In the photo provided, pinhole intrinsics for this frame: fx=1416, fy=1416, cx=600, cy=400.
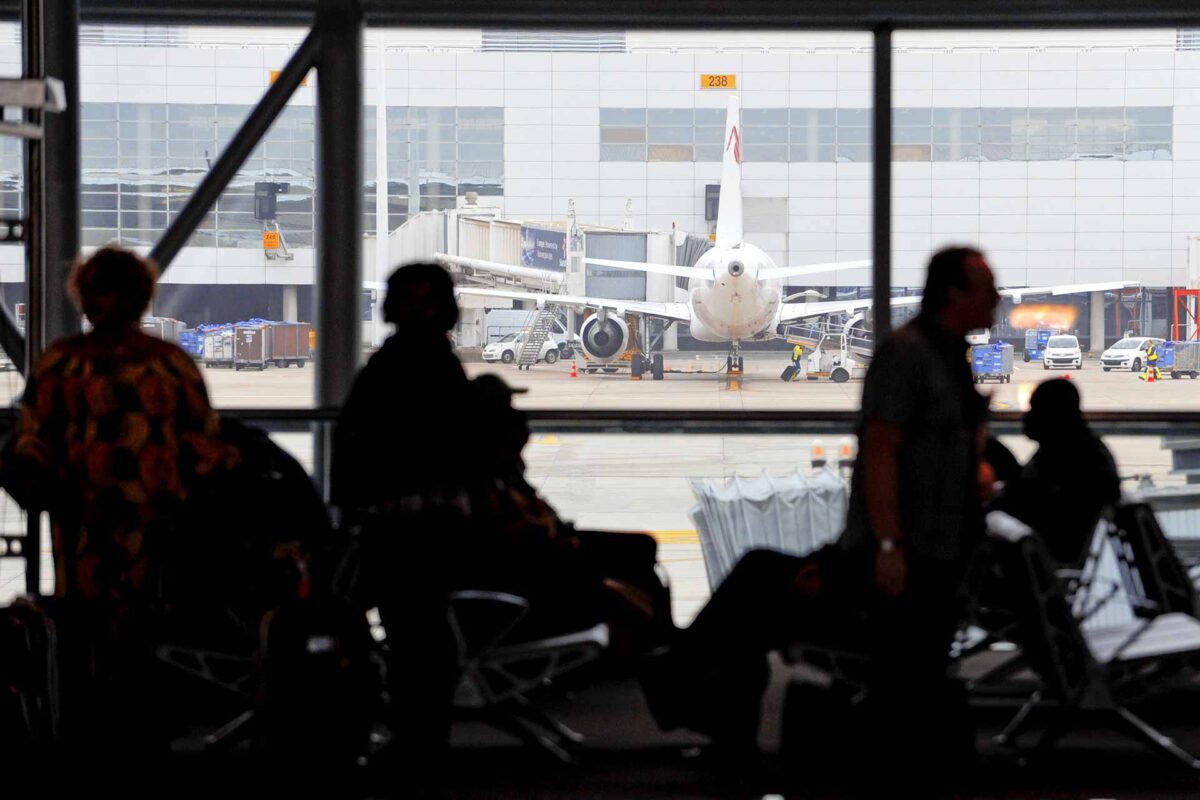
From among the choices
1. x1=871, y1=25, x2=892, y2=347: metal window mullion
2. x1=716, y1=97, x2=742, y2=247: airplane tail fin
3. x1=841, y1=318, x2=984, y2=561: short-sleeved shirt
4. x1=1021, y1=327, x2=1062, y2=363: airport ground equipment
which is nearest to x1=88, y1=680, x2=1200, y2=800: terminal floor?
x1=841, y1=318, x2=984, y2=561: short-sleeved shirt

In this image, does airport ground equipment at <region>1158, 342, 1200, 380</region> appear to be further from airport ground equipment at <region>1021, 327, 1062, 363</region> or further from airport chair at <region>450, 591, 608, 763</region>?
airport chair at <region>450, 591, 608, 763</region>

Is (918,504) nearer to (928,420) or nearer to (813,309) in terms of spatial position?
(928,420)

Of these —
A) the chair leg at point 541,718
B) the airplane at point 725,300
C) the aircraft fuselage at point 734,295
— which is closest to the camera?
the chair leg at point 541,718

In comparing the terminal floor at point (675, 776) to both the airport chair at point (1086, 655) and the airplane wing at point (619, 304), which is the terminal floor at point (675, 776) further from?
the airplane wing at point (619, 304)

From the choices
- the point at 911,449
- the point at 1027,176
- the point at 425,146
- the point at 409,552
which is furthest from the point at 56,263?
the point at 1027,176

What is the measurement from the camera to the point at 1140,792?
129 inches

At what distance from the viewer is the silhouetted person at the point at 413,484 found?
116 inches

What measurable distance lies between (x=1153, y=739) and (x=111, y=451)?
254 cm

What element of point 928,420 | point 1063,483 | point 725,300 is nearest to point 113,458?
point 928,420

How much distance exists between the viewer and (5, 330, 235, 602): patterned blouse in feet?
9.43

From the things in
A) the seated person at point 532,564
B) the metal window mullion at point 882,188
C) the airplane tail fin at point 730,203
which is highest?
the airplane tail fin at point 730,203

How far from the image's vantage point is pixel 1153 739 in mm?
3492

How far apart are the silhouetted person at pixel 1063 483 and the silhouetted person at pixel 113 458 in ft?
6.98

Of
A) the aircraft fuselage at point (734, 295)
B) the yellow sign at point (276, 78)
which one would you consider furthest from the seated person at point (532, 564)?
the aircraft fuselage at point (734, 295)
